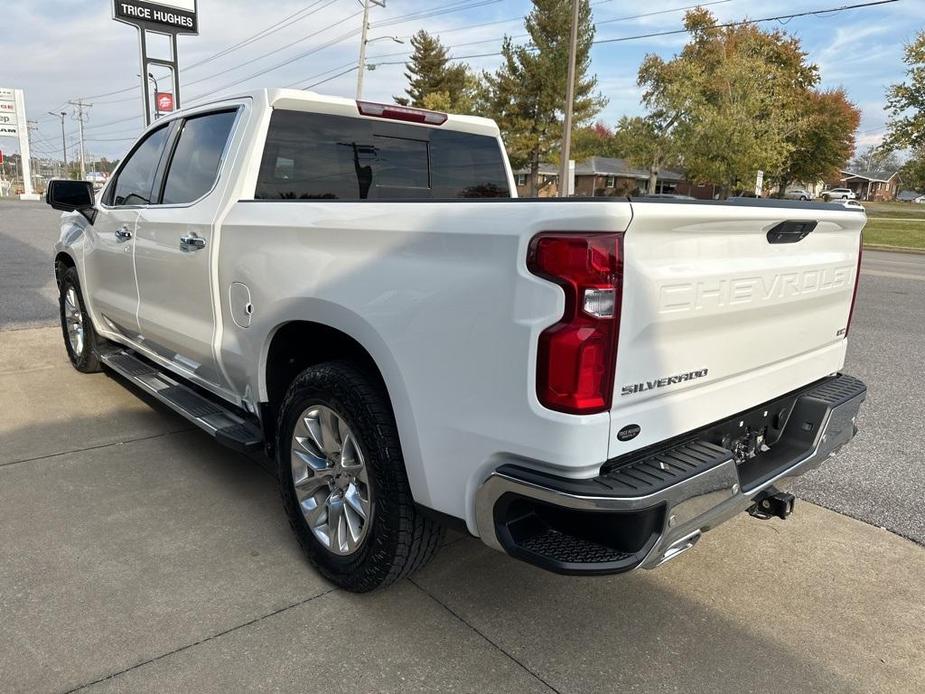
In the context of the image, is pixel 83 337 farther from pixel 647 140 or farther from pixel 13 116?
pixel 13 116

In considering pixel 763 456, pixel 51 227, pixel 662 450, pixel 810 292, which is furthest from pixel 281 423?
pixel 51 227

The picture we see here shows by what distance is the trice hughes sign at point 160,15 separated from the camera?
1576cm

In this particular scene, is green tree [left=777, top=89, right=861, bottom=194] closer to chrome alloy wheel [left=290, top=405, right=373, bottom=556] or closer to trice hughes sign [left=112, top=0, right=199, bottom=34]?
trice hughes sign [left=112, top=0, right=199, bottom=34]

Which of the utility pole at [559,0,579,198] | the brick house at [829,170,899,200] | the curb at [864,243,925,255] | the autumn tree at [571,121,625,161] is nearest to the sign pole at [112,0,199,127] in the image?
the utility pole at [559,0,579,198]

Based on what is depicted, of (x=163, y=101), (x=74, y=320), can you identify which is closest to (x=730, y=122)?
(x=163, y=101)

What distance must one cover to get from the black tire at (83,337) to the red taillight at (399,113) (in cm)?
290

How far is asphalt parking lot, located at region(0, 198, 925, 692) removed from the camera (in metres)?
2.33

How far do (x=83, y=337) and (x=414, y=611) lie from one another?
4126 millimetres

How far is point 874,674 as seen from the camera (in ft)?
7.81

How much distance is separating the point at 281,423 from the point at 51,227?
22299 millimetres

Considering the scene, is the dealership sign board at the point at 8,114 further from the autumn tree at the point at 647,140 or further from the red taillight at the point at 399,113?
the red taillight at the point at 399,113

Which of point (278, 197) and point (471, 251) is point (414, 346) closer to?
point (471, 251)

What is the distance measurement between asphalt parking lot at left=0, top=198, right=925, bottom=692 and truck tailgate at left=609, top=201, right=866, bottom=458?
34.1 inches

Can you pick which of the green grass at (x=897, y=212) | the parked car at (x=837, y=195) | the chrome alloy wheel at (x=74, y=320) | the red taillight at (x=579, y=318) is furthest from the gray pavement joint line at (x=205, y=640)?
the parked car at (x=837, y=195)
